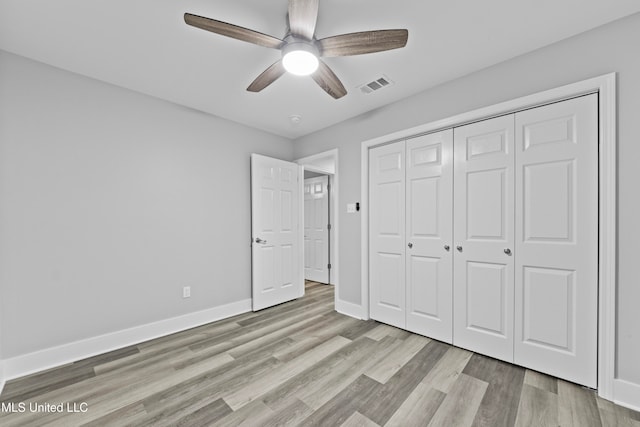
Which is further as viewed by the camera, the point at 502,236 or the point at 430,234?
the point at 430,234

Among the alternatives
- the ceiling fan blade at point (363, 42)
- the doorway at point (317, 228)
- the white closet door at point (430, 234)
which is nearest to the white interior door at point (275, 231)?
the doorway at point (317, 228)

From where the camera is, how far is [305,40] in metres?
1.62

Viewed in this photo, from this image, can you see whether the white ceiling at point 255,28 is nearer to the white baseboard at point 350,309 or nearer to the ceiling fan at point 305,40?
the ceiling fan at point 305,40

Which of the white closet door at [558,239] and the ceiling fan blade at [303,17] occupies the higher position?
→ the ceiling fan blade at [303,17]

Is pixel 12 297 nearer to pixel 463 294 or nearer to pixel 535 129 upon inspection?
pixel 463 294

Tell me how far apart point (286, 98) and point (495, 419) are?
3.15 meters

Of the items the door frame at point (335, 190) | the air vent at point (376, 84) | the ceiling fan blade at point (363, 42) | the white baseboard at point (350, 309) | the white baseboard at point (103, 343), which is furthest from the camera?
the door frame at point (335, 190)

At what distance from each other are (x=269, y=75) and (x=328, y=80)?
44 centimetres

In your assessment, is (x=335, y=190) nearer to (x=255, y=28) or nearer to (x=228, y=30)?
(x=255, y=28)

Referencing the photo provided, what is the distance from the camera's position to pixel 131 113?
2.65 m

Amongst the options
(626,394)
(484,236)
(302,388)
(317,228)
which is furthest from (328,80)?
(317,228)

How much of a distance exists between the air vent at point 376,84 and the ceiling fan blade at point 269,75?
1.02m

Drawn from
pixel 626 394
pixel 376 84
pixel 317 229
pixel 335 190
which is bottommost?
pixel 626 394

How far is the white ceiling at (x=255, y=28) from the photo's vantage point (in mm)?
1651
